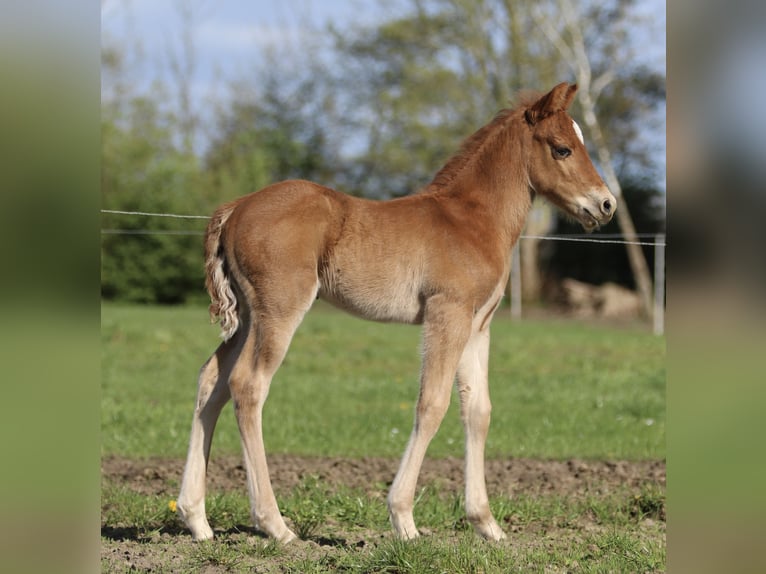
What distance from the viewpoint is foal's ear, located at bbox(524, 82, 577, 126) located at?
4836 mm

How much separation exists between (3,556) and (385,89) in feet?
95.2

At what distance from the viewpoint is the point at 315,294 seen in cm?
474

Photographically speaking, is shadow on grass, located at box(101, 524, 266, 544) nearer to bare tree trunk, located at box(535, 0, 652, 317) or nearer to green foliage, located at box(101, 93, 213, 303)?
green foliage, located at box(101, 93, 213, 303)

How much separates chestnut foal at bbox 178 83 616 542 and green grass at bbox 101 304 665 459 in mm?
373

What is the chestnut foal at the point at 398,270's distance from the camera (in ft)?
15.3

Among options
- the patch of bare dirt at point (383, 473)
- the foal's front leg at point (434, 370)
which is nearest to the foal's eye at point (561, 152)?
the foal's front leg at point (434, 370)

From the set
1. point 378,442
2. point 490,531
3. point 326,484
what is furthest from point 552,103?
point 378,442

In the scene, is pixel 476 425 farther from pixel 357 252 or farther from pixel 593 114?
pixel 593 114

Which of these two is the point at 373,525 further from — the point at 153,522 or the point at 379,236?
the point at 379,236

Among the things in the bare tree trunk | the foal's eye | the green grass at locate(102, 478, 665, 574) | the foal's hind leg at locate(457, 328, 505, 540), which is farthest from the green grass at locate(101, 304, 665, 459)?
the bare tree trunk

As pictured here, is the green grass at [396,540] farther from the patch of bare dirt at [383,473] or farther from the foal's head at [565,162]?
the foal's head at [565,162]

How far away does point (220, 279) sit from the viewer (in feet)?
15.8

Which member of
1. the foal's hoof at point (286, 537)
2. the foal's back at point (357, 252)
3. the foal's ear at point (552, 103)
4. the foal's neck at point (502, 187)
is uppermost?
the foal's ear at point (552, 103)

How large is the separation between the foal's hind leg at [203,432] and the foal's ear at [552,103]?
2087 mm
